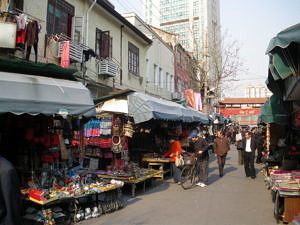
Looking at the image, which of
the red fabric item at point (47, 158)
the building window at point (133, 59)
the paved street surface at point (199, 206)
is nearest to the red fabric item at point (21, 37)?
the red fabric item at point (47, 158)

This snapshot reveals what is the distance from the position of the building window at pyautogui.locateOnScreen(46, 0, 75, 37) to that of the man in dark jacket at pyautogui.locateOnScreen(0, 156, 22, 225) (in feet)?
31.3

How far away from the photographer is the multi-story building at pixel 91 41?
414 inches

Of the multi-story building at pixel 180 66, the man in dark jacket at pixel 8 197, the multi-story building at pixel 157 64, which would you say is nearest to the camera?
the man in dark jacket at pixel 8 197

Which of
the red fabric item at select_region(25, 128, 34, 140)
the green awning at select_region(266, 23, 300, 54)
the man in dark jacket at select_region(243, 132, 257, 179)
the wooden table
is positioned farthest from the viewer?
the man in dark jacket at select_region(243, 132, 257, 179)

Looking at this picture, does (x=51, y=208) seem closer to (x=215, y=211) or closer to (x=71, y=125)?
(x=71, y=125)

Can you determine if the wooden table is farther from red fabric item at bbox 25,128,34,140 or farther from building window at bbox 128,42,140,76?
building window at bbox 128,42,140,76

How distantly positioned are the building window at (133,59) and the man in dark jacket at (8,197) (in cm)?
Result: 1517

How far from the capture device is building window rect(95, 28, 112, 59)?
14166mm

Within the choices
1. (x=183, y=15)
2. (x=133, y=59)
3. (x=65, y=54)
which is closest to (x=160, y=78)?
(x=133, y=59)

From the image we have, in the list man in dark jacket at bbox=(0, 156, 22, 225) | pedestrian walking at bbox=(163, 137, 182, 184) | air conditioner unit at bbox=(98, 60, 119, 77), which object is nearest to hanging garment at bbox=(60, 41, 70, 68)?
air conditioner unit at bbox=(98, 60, 119, 77)

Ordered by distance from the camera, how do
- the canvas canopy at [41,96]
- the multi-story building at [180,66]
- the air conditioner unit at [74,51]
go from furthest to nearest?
the multi-story building at [180,66] → the air conditioner unit at [74,51] → the canvas canopy at [41,96]

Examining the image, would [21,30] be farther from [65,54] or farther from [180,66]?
[180,66]

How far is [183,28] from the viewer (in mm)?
87812

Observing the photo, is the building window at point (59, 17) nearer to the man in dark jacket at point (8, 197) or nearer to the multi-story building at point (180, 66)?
the man in dark jacket at point (8, 197)
